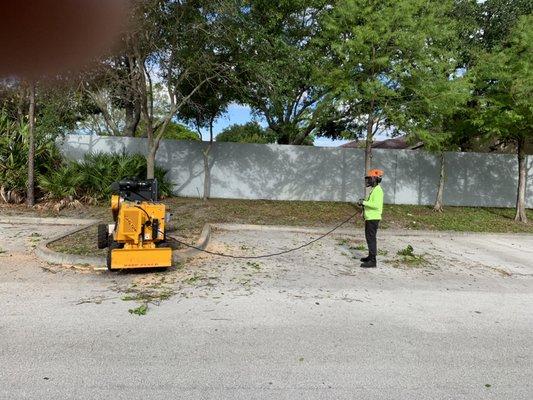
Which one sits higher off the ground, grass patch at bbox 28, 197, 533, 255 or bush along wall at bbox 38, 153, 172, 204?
bush along wall at bbox 38, 153, 172, 204

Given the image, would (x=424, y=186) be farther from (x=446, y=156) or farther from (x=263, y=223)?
(x=263, y=223)

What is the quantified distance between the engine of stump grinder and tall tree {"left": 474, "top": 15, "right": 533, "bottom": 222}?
10.3 meters

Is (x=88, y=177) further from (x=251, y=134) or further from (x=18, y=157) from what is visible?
(x=251, y=134)

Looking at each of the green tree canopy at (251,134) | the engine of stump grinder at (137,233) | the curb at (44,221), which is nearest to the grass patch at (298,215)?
the curb at (44,221)

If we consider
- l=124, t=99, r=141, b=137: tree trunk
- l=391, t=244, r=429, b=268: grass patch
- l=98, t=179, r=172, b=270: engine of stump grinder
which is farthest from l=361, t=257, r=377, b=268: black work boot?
l=124, t=99, r=141, b=137: tree trunk

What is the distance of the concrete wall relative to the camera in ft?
55.0

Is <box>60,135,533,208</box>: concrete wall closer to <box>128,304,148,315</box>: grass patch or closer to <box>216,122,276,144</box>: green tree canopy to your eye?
<box>216,122,276,144</box>: green tree canopy

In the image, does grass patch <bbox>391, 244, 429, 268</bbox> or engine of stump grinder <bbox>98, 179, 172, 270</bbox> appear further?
grass patch <bbox>391, 244, 429, 268</bbox>

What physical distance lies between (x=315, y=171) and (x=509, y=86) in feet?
23.0

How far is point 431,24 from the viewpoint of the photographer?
39.5 feet

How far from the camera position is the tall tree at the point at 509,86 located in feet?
40.3

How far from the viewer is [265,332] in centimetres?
474

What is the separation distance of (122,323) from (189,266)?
261 centimetres

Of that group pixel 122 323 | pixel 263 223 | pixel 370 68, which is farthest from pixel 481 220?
pixel 122 323
